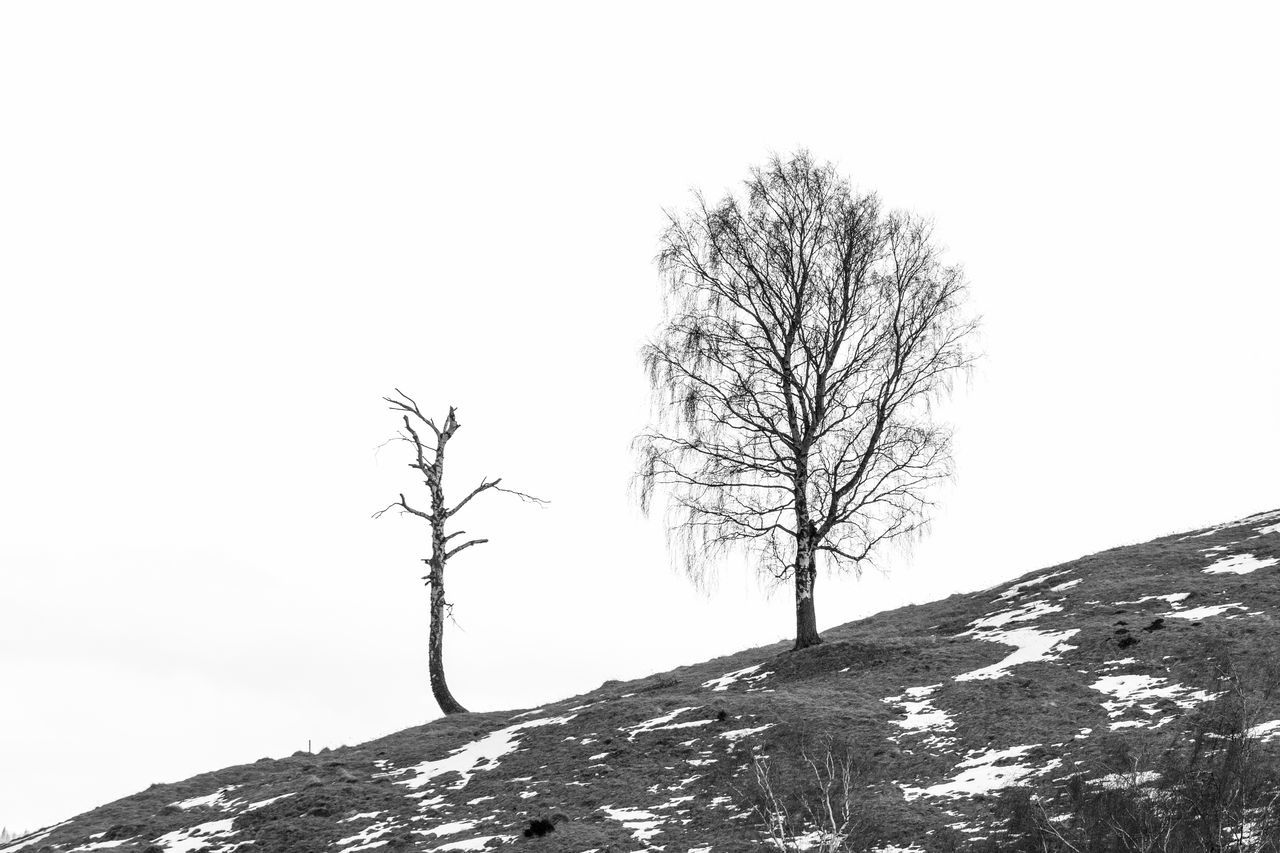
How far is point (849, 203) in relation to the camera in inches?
1097

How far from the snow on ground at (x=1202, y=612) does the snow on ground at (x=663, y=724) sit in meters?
9.92

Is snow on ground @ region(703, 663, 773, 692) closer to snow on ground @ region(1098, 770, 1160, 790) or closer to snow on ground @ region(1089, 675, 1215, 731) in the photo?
snow on ground @ region(1089, 675, 1215, 731)

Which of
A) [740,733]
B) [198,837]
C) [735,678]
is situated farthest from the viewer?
[735,678]

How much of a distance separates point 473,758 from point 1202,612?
15089 mm

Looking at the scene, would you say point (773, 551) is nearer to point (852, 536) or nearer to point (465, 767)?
point (852, 536)

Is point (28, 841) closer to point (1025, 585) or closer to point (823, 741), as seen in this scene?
point (823, 741)

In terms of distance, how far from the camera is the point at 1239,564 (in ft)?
84.2

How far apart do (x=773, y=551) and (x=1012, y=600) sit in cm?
724

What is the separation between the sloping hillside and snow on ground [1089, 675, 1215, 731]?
53mm

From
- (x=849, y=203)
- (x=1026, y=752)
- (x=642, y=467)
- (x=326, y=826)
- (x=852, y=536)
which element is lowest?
(x=1026, y=752)

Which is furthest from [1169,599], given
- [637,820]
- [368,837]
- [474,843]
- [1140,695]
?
[368,837]

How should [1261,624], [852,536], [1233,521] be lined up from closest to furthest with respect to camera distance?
[1261,624] → [852,536] → [1233,521]

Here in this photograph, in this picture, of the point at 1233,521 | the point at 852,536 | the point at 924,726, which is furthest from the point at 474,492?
the point at 1233,521

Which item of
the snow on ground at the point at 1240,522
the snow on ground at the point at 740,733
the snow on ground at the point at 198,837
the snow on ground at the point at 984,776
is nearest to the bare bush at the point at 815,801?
the snow on ground at the point at 984,776
